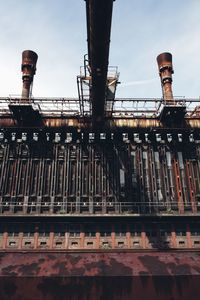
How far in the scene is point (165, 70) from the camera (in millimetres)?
26859

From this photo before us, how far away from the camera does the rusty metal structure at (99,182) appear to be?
18922mm

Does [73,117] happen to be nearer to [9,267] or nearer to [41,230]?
[41,230]

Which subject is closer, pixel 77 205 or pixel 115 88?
pixel 77 205

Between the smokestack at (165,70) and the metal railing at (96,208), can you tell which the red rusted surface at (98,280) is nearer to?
the metal railing at (96,208)

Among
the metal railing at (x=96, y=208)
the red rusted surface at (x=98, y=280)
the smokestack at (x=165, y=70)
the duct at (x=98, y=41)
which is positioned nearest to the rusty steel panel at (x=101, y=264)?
the red rusted surface at (x=98, y=280)

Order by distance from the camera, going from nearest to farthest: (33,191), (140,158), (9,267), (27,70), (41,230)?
(9,267), (41,230), (33,191), (140,158), (27,70)

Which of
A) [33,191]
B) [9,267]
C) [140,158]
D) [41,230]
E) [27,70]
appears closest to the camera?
[9,267]

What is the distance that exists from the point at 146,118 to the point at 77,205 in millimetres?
10195

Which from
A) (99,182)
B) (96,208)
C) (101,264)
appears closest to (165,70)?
(99,182)

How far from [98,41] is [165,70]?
14.8 m

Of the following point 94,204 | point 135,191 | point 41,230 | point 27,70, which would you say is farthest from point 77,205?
point 27,70

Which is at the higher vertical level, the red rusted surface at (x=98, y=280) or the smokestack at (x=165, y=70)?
the smokestack at (x=165, y=70)

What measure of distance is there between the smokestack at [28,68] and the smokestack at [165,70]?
12617 millimetres

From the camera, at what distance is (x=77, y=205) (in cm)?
2255
